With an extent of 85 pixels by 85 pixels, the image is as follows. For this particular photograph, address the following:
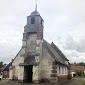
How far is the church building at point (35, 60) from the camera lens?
25.3 meters

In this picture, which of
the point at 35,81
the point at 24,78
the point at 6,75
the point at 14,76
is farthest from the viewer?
the point at 6,75

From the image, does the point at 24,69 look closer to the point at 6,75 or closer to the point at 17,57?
the point at 17,57

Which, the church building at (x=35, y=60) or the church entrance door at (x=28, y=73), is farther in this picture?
the church entrance door at (x=28, y=73)

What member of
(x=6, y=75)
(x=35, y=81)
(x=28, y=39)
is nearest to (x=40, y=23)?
(x=28, y=39)

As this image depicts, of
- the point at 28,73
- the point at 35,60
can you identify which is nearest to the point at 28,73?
the point at 28,73

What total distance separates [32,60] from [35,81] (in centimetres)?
440

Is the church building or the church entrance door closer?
the church building

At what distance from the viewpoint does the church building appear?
995 inches

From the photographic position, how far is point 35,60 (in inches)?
1021

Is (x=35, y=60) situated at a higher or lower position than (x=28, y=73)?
higher

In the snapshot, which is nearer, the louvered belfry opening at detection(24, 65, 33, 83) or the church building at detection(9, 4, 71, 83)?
the church building at detection(9, 4, 71, 83)

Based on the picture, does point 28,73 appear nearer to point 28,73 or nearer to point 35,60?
point 28,73

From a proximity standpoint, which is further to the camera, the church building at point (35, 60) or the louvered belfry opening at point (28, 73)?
the louvered belfry opening at point (28, 73)

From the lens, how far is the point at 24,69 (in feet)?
86.5
